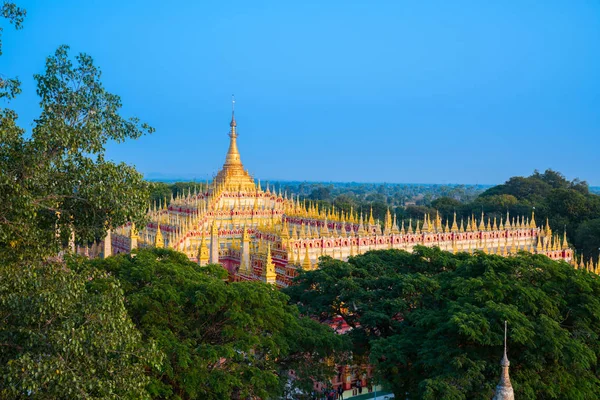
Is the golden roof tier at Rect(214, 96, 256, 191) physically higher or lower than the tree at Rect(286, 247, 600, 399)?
higher

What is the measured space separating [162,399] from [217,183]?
33678mm

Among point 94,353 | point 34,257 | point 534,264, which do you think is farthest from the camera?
point 534,264

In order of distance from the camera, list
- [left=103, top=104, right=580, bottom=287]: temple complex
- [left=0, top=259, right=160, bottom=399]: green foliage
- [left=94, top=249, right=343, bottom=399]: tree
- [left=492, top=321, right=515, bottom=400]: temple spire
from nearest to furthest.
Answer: [left=0, top=259, right=160, bottom=399]: green foliage
[left=492, top=321, right=515, bottom=400]: temple spire
[left=94, top=249, right=343, bottom=399]: tree
[left=103, top=104, right=580, bottom=287]: temple complex

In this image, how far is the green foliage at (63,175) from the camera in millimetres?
12102

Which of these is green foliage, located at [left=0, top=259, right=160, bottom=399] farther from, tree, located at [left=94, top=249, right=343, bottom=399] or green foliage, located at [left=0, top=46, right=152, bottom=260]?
tree, located at [left=94, top=249, right=343, bottom=399]

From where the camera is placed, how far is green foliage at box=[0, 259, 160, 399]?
10.9 m

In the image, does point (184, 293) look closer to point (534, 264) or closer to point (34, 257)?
point (34, 257)

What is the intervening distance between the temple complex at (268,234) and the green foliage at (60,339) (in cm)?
1819

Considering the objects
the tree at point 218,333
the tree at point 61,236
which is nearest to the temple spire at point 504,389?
the tree at point 218,333

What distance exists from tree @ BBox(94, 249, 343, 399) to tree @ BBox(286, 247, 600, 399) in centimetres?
237

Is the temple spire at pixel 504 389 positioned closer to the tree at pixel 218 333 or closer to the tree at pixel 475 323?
the tree at pixel 475 323

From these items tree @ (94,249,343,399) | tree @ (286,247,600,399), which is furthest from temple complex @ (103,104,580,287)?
tree @ (94,249,343,399)

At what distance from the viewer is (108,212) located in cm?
1312

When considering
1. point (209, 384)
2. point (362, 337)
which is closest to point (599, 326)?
point (362, 337)
